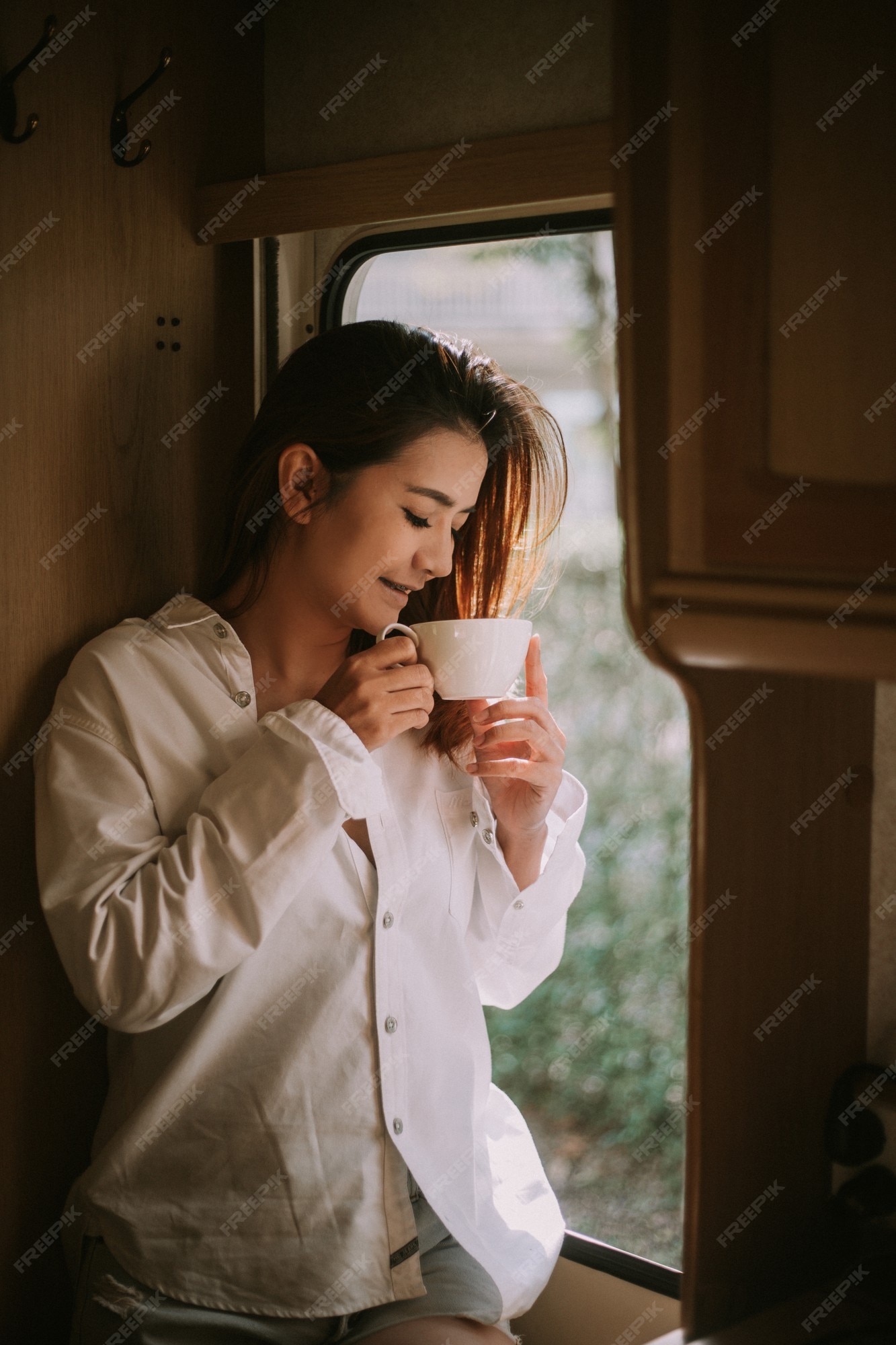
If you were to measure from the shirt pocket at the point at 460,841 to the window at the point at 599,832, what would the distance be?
62 centimetres

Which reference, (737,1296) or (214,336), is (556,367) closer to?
A: (214,336)

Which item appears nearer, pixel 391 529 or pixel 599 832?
pixel 391 529

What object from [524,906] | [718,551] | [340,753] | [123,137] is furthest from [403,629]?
[123,137]

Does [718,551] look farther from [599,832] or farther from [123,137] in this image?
[599,832]

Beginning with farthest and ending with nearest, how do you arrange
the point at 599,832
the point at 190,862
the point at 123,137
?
1. the point at 599,832
2. the point at 123,137
3. the point at 190,862

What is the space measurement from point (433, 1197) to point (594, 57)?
146 cm

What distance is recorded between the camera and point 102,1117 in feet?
4.61

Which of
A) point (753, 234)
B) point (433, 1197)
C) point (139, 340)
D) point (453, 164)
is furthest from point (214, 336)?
point (433, 1197)

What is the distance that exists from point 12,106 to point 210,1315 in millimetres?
1469

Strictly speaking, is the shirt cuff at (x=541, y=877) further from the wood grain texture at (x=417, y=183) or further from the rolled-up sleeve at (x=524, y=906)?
the wood grain texture at (x=417, y=183)

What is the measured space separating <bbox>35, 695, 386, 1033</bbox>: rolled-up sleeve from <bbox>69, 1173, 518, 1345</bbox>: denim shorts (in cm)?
32

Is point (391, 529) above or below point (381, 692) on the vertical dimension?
above

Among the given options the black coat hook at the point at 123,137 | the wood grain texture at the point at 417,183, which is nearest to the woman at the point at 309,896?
the wood grain texture at the point at 417,183

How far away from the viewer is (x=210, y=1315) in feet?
4.09
